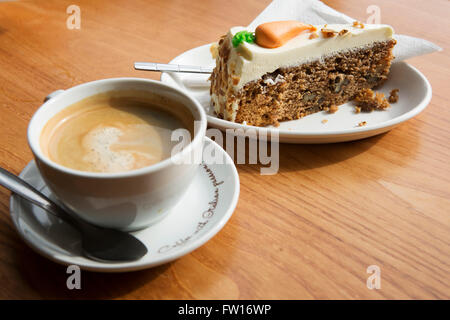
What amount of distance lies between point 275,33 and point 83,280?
0.71 meters

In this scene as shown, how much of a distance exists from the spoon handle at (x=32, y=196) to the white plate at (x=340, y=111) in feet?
1.33

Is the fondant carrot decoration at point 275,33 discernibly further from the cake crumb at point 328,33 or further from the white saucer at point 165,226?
the white saucer at point 165,226

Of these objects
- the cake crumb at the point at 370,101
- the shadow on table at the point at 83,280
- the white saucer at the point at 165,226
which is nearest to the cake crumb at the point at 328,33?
the cake crumb at the point at 370,101

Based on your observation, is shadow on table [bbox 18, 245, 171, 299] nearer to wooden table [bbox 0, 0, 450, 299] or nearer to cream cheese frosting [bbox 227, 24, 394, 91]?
wooden table [bbox 0, 0, 450, 299]

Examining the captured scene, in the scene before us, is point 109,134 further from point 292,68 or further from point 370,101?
point 370,101

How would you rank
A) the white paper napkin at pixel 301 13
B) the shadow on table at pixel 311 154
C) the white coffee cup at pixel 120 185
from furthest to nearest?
the white paper napkin at pixel 301 13 < the shadow on table at pixel 311 154 < the white coffee cup at pixel 120 185

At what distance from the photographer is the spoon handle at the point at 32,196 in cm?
68

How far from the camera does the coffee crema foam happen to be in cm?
68

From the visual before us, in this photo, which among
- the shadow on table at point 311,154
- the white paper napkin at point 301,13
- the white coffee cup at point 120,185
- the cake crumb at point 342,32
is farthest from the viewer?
the white paper napkin at point 301,13

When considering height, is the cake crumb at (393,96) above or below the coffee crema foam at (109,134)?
below

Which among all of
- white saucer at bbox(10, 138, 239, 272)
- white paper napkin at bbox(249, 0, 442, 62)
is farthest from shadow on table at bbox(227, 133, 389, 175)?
white paper napkin at bbox(249, 0, 442, 62)

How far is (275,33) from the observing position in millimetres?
1065
